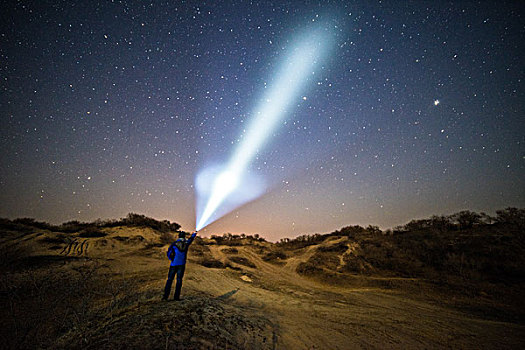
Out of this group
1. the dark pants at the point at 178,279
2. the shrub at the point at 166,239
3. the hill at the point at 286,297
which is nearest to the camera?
the hill at the point at 286,297

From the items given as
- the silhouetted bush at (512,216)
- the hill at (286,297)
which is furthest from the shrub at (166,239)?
the silhouetted bush at (512,216)

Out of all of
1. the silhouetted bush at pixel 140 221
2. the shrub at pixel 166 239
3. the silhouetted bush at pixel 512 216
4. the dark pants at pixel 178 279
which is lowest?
the dark pants at pixel 178 279

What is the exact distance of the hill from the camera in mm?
4129

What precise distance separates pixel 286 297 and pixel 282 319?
10.7 ft

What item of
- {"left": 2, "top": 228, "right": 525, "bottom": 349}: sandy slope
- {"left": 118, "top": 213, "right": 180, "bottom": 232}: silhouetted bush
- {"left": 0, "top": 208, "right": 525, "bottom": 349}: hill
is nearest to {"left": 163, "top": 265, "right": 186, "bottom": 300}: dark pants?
{"left": 2, "top": 228, "right": 525, "bottom": 349}: sandy slope

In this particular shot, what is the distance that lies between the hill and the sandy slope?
38 mm

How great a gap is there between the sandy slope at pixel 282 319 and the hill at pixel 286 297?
0.04m

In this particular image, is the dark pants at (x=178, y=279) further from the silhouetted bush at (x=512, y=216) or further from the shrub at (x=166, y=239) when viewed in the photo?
the silhouetted bush at (x=512, y=216)

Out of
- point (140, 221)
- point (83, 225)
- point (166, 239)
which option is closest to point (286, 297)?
point (166, 239)

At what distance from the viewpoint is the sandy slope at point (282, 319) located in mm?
→ 3826

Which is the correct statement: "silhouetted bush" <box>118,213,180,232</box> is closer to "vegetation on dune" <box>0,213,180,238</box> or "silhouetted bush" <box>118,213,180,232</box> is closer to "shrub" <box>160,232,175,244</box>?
"vegetation on dune" <box>0,213,180,238</box>

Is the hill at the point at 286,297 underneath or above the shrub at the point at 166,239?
underneath

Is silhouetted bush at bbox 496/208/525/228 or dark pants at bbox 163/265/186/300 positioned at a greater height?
silhouetted bush at bbox 496/208/525/228

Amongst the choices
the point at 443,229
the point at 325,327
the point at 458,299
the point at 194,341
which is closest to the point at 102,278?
the point at 194,341
